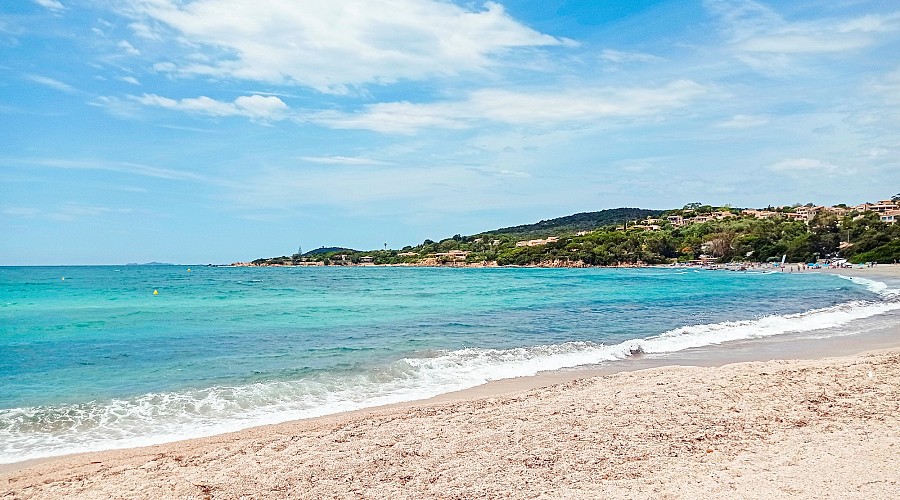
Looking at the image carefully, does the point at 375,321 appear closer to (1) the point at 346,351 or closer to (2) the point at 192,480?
(1) the point at 346,351

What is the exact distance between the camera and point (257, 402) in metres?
9.63

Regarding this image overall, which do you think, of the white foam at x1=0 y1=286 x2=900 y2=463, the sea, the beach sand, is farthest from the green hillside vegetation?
the beach sand

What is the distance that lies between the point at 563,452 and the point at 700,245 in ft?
385

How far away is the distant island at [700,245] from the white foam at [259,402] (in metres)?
77.2

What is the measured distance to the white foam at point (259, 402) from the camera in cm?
794

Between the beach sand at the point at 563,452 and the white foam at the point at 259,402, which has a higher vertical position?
the beach sand at the point at 563,452

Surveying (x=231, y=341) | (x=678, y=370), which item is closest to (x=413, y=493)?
(x=678, y=370)

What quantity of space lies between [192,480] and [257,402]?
400 cm

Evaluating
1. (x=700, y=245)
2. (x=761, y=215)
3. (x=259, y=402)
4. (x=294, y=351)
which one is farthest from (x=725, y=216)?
(x=259, y=402)

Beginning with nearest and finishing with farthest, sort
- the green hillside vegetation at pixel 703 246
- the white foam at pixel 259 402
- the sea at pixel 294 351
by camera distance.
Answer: the white foam at pixel 259 402
the sea at pixel 294 351
the green hillside vegetation at pixel 703 246

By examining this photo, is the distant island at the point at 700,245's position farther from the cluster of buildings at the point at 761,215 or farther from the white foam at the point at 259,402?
the white foam at the point at 259,402

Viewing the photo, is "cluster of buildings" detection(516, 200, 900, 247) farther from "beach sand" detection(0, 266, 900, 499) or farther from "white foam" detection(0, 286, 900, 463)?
"beach sand" detection(0, 266, 900, 499)

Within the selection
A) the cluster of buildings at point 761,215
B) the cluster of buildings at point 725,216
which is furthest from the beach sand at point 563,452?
the cluster of buildings at point 761,215

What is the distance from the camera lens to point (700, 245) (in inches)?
4446
